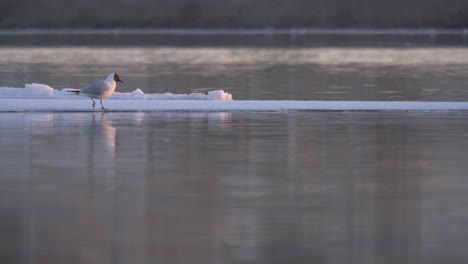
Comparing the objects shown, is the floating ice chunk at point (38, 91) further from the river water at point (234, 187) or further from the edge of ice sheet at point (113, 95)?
the river water at point (234, 187)

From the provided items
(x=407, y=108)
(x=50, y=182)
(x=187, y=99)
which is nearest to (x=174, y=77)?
(x=187, y=99)

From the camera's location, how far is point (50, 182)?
12812 millimetres

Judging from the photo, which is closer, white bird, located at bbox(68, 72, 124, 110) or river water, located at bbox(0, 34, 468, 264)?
river water, located at bbox(0, 34, 468, 264)

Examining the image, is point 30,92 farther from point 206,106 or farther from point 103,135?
point 103,135

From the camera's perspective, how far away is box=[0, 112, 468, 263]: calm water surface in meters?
9.33

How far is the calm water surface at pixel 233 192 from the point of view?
933cm

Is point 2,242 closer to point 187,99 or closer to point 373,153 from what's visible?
point 373,153

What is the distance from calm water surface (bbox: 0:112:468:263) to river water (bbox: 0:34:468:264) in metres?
0.02

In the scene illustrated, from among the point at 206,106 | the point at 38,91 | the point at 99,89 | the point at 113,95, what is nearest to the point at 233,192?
the point at 99,89

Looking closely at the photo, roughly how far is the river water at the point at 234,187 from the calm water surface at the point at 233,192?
0.06ft

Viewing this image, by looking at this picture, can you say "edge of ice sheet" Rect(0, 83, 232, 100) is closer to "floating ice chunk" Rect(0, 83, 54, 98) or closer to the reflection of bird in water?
"floating ice chunk" Rect(0, 83, 54, 98)

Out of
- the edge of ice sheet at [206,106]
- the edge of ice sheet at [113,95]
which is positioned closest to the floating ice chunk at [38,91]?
the edge of ice sheet at [113,95]
